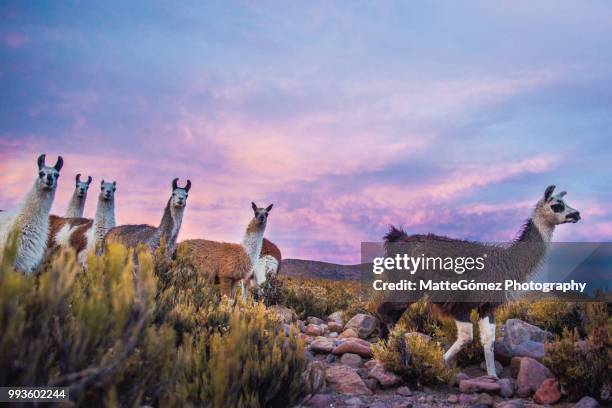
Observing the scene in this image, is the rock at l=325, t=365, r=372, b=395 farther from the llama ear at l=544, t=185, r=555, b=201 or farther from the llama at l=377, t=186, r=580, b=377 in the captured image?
the llama ear at l=544, t=185, r=555, b=201

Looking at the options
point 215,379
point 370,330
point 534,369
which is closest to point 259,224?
point 370,330

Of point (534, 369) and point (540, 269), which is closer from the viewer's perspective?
point (534, 369)

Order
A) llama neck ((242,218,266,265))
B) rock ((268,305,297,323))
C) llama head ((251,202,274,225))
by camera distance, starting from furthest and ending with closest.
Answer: llama head ((251,202,274,225))
llama neck ((242,218,266,265))
rock ((268,305,297,323))

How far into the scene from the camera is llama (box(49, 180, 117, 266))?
1206 cm

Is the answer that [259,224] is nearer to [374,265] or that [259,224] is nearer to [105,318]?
[374,265]

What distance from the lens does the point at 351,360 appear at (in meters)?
8.27

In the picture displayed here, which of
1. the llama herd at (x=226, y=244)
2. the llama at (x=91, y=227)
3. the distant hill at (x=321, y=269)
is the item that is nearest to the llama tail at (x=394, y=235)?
the llama herd at (x=226, y=244)

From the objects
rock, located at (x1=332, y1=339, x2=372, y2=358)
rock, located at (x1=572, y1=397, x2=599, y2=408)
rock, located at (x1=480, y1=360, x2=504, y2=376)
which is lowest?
rock, located at (x1=572, y1=397, x2=599, y2=408)

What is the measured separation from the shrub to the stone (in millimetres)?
834

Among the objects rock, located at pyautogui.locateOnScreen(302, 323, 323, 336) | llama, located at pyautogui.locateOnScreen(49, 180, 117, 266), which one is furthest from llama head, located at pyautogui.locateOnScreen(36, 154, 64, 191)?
rock, located at pyautogui.locateOnScreen(302, 323, 323, 336)

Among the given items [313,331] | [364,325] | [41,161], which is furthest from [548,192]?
[41,161]

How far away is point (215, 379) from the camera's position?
3.65 metres

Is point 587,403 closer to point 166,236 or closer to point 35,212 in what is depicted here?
point 35,212

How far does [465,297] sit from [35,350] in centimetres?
668
